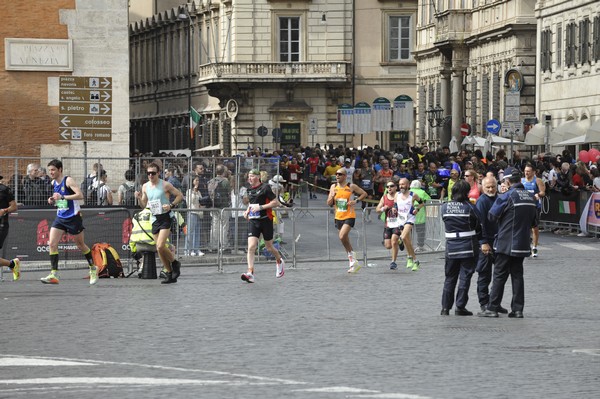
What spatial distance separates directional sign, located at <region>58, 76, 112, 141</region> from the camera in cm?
3259

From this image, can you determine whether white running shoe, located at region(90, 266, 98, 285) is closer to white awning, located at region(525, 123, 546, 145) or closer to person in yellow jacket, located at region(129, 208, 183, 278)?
person in yellow jacket, located at region(129, 208, 183, 278)

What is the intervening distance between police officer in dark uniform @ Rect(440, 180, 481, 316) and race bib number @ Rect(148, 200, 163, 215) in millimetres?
6356

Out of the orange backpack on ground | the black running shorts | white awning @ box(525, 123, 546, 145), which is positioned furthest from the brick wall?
white awning @ box(525, 123, 546, 145)

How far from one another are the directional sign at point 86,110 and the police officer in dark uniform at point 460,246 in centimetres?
1375

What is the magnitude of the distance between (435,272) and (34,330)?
1118 cm

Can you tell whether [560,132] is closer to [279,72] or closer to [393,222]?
[393,222]

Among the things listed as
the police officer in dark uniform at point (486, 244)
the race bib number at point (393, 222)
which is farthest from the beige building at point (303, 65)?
the police officer in dark uniform at point (486, 244)

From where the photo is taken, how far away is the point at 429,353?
51.6ft

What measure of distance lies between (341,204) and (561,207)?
12739mm

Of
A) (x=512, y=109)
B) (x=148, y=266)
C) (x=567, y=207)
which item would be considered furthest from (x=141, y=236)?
(x=512, y=109)

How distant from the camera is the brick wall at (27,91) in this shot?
39.0 m

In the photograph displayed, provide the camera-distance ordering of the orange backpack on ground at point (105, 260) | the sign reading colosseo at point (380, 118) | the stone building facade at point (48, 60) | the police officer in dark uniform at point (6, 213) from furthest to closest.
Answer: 1. the sign reading colosseo at point (380, 118)
2. the stone building facade at point (48, 60)
3. the orange backpack on ground at point (105, 260)
4. the police officer in dark uniform at point (6, 213)

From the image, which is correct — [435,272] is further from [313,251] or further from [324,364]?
[324,364]

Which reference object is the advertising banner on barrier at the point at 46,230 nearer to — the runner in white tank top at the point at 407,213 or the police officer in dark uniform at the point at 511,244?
the runner in white tank top at the point at 407,213
